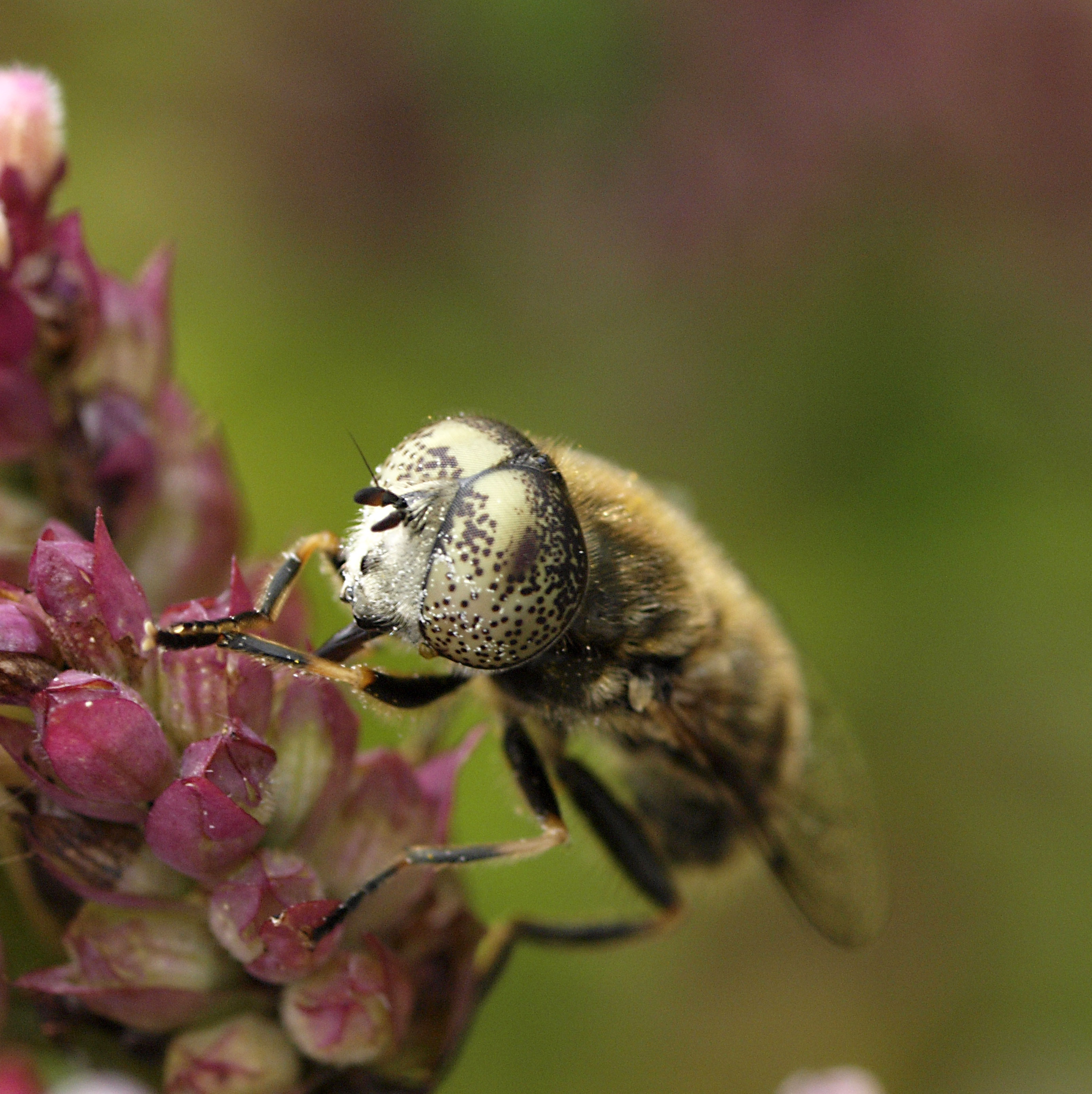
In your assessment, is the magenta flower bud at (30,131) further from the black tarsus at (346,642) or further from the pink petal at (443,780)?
the pink petal at (443,780)

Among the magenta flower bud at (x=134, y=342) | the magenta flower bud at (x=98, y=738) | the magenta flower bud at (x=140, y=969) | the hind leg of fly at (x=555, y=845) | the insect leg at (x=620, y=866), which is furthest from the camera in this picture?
the insect leg at (x=620, y=866)

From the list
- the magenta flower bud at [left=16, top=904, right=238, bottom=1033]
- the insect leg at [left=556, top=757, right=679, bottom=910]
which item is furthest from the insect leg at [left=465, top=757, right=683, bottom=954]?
the magenta flower bud at [left=16, top=904, right=238, bottom=1033]

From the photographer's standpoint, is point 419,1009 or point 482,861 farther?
point 482,861

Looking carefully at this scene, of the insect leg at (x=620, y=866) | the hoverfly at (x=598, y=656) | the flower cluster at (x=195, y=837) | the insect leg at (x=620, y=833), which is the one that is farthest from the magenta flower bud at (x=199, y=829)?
the insect leg at (x=620, y=833)

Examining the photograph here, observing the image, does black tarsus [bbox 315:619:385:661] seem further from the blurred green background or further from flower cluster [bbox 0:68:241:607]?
the blurred green background

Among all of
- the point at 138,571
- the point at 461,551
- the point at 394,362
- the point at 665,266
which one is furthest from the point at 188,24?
the point at 461,551

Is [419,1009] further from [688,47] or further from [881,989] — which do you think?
[688,47]

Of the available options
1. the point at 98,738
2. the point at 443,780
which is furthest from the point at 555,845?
the point at 98,738
